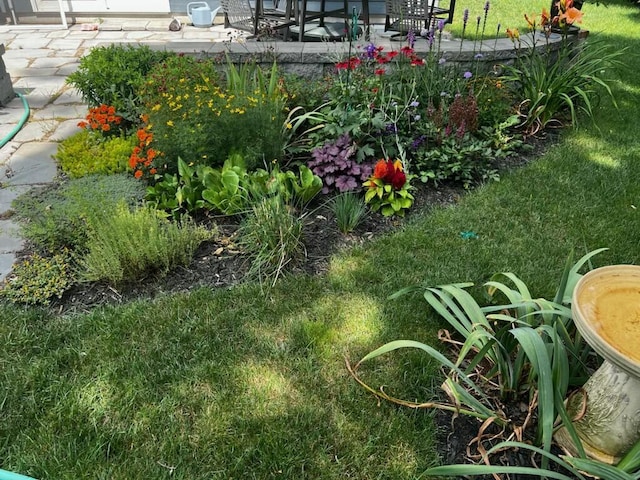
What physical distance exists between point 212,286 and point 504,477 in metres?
1.54

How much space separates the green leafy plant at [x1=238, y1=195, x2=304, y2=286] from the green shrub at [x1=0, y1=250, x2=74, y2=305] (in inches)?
35.6

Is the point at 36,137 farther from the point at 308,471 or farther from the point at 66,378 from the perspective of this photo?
the point at 308,471

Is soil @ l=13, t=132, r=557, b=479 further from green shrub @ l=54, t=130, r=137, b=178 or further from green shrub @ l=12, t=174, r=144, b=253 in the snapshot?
green shrub @ l=54, t=130, r=137, b=178

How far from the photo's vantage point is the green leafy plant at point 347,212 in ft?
9.41

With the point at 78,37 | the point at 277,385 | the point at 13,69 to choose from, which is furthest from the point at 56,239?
the point at 78,37

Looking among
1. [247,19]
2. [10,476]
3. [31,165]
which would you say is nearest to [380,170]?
[10,476]

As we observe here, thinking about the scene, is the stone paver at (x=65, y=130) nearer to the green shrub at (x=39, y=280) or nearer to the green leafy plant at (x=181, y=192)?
the green leafy plant at (x=181, y=192)

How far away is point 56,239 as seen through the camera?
2.65 meters

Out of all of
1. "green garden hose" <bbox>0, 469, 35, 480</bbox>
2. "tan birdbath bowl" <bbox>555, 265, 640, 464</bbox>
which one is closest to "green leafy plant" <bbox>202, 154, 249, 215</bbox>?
"green garden hose" <bbox>0, 469, 35, 480</bbox>

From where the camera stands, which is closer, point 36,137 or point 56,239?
point 56,239

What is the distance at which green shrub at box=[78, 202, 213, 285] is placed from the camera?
243 centimetres

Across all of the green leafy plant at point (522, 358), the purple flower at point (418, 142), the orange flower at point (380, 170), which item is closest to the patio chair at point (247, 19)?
the purple flower at point (418, 142)

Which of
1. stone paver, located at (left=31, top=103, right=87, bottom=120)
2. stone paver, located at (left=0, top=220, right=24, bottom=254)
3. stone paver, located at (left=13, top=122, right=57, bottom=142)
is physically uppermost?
stone paver, located at (left=31, top=103, right=87, bottom=120)

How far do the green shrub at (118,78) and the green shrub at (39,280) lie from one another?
1506mm
